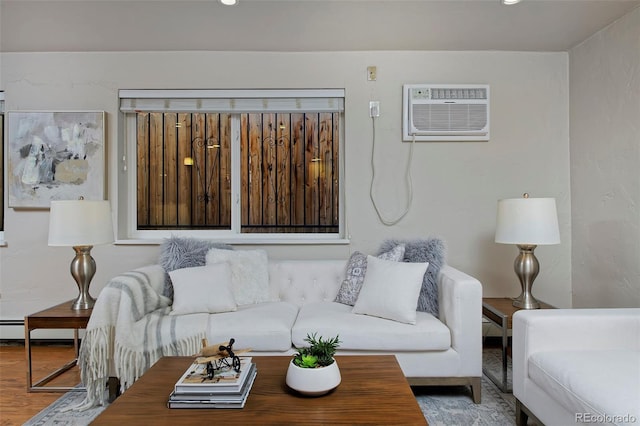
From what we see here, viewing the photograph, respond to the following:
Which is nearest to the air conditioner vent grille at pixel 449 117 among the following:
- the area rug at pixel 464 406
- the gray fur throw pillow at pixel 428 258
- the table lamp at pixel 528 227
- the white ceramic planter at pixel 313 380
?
the table lamp at pixel 528 227

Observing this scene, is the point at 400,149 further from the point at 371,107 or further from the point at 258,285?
the point at 258,285

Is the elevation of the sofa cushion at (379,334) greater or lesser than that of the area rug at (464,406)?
greater

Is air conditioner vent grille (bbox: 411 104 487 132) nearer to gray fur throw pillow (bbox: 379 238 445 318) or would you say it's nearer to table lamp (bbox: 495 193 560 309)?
table lamp (bbox: 495 193 560 309)

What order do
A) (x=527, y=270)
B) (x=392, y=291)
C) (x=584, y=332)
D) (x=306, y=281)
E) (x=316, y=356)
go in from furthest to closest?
1. (x=306, y=281)
2. (x=527, y=270)
3. (x=392, y=291)
4. (x=584, y=332)
5. (x=316, y=356)

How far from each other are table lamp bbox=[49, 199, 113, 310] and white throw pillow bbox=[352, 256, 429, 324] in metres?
1.73

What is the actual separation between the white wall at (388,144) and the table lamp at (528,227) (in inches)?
24.3

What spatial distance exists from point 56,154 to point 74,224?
100 cm

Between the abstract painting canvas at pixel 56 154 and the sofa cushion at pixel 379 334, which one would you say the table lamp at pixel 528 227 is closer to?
the sofa cushion at pixel 379 334

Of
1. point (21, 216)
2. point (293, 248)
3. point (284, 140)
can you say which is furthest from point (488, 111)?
point (21, 216)

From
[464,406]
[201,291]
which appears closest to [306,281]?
[201,291]

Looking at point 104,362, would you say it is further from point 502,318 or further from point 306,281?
point 502,318

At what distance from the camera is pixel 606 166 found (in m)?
2.75

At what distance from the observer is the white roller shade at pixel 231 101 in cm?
319

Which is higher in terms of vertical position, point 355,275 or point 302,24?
point 302,24
